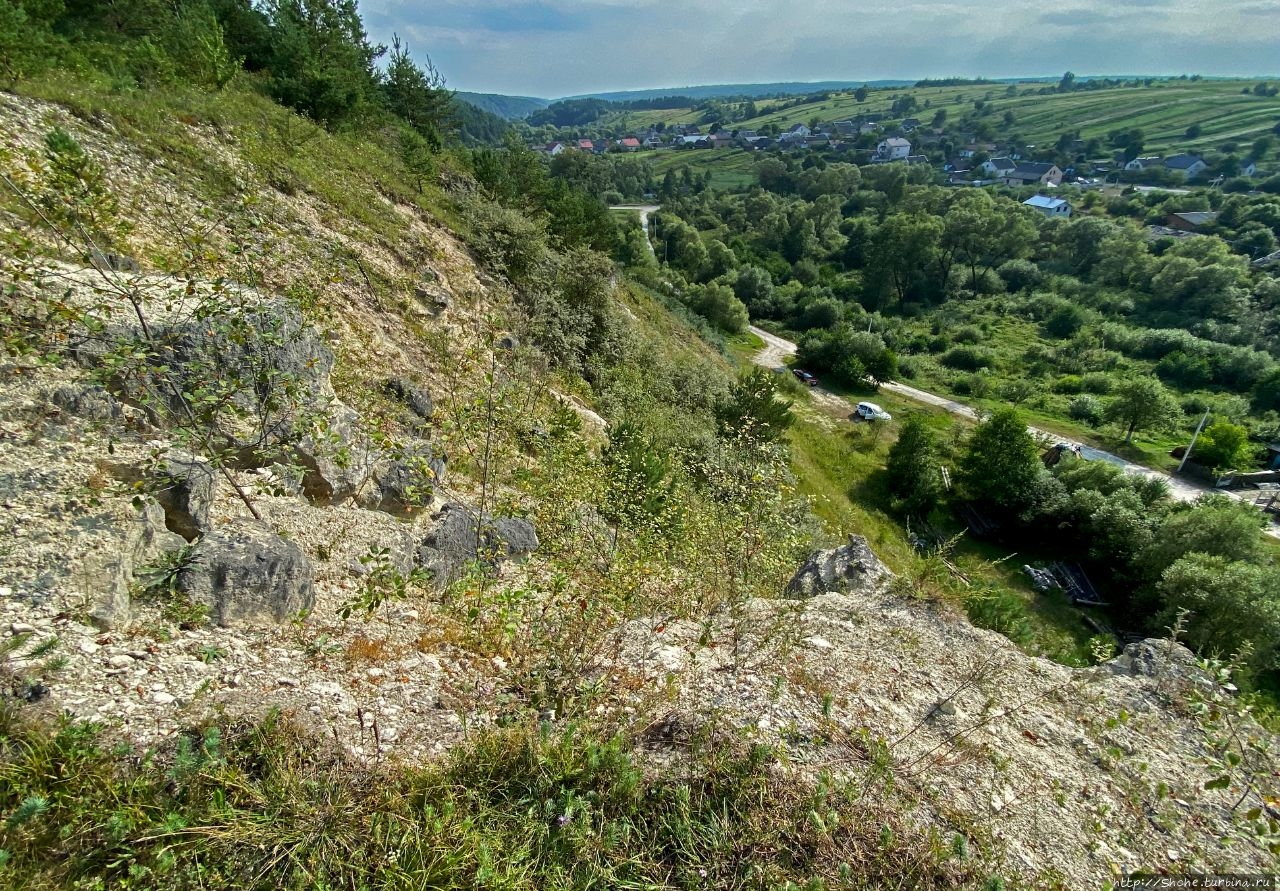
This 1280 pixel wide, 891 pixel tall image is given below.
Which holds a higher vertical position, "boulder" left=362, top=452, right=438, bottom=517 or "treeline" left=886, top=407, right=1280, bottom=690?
"boulder" left=362, top=452, right=438, bottom=517

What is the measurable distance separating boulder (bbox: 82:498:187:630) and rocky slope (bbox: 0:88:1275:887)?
0.07 ft

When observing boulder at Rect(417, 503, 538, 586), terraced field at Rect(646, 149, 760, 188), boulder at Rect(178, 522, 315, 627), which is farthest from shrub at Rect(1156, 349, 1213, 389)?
terraced field at Rect(646, 149, 760, 188)

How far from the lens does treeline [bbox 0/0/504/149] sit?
48.4 feet

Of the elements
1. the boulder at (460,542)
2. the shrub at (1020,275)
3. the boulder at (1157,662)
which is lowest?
the shrub at (1020,275)

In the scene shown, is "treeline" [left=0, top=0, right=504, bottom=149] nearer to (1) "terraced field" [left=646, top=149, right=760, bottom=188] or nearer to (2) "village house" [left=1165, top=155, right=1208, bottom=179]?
(1) "terraced field" [left=646, top=149, right=760, bottom=188]

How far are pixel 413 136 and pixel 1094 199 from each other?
143 metres

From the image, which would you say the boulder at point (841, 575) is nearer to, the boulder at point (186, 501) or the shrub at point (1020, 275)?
the boulder at point (186, 501)

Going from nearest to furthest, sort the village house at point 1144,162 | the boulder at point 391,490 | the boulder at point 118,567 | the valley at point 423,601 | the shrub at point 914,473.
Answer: the valley at point 423,601
the boulder at point 118,567
the boulder at point 391,490
the shrub at point 914,473
the village house at point 1144,162

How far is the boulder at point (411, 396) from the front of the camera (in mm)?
13121

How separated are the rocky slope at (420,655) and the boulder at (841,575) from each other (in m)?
0.59

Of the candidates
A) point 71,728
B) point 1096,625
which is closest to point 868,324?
point 1096,625

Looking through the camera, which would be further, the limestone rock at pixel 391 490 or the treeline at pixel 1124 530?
the treeline at pixel 1124 530

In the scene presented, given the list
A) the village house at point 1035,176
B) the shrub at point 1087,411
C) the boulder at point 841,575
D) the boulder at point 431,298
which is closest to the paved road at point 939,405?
the shrub at point 1087,411

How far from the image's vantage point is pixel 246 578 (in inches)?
231
